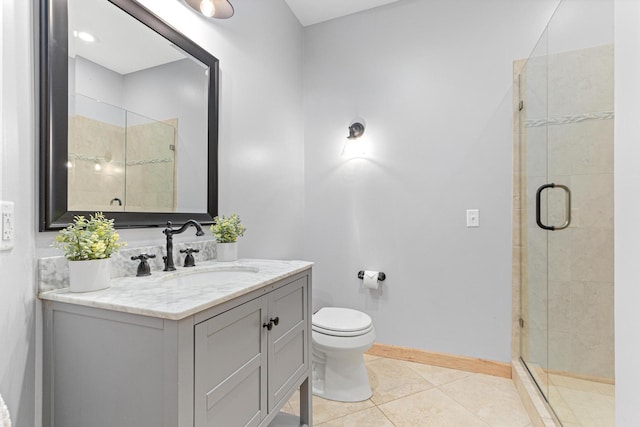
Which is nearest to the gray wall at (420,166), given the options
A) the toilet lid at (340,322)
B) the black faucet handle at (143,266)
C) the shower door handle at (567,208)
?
the shower door handle at (567,208)

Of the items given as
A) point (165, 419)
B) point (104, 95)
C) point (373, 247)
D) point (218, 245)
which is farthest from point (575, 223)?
point (104, 95)

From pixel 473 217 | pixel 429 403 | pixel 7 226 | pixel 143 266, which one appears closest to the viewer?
pixel 7 226

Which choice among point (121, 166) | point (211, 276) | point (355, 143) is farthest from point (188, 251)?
point (355, 143)

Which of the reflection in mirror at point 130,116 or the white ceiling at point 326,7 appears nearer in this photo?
the reflection in mirror at point 130,116

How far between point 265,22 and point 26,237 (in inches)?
73.0

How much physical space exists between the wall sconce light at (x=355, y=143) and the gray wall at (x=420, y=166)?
2.4 inches

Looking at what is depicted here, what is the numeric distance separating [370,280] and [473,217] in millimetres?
820

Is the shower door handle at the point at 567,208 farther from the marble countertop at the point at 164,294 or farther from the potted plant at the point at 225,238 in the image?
the potted plant at the point at 225,238

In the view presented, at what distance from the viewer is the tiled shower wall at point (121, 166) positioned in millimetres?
1045

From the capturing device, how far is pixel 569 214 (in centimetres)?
156

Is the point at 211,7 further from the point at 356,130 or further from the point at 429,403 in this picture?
the point at 429,403

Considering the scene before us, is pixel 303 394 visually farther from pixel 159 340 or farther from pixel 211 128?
pixel 211 128

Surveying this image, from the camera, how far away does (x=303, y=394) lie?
1.45m

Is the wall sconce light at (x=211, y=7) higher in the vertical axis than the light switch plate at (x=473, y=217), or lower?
higher
